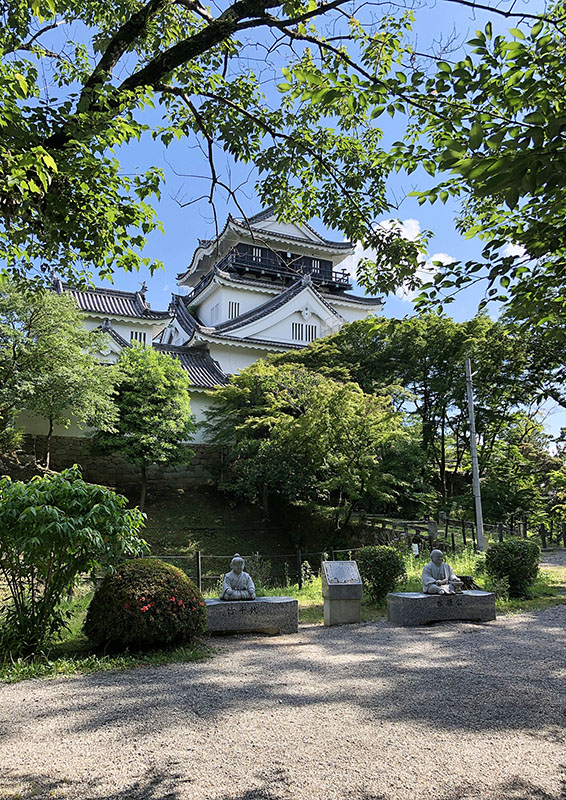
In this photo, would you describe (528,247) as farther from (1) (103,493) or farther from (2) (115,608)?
(2) (115,608)

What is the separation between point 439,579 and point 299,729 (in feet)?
17.9

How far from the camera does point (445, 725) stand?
168 inches

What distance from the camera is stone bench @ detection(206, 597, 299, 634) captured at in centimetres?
804

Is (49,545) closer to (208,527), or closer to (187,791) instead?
(187,791)

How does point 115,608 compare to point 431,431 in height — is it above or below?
below

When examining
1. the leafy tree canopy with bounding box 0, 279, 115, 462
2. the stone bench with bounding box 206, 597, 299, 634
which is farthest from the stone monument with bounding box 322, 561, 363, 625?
the leafy tree canopy with bounding box 0, 279, 115, 462

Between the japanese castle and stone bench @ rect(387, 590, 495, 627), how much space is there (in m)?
14.0

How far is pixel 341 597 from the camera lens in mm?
9016

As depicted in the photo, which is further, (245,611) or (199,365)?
(199,365)

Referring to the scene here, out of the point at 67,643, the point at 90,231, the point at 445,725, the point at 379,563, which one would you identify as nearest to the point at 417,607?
the point at 379,563

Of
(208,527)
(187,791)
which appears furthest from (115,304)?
(187,791)

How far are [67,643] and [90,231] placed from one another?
16.6 feet

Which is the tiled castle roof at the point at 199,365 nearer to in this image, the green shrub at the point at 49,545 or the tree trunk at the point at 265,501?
the tree trunk at the point at 265,501

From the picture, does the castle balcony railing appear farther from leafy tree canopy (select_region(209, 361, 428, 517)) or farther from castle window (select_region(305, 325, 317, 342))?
leafy tree canopy (select_region(209, 361, 428, 517))
